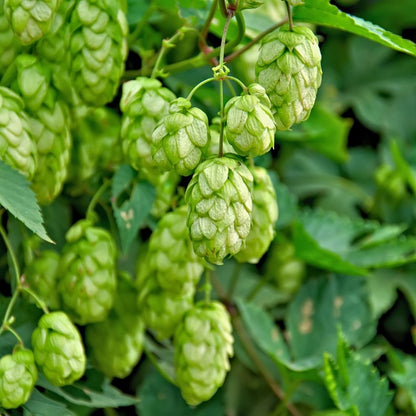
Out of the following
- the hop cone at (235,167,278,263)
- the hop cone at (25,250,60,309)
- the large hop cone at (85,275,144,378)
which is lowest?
the large hop cone at (85,275,144,378)

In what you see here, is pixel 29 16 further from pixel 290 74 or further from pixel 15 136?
pixel 290 74

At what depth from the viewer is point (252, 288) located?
1854 mm

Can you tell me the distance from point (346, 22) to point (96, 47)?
1.20ft

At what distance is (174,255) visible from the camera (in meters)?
1.25

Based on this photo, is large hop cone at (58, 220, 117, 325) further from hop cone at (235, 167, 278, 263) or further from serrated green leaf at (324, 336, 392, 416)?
serrated green leaf at (324, 336, 392, 416)

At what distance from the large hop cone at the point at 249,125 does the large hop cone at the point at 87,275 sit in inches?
15.9

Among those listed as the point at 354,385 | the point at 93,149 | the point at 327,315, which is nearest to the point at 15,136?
the point at 93,149

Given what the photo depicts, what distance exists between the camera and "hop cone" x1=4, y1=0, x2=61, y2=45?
102 cm

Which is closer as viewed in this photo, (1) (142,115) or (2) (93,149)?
(1) (142,115)

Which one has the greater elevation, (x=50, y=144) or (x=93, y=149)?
(x=50, y=144)

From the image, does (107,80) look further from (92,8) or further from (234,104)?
(234,104)

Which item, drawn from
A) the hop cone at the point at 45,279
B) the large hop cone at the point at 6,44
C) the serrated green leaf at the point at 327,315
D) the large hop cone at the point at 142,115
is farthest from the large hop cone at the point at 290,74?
the serrated green leaf at the point at 327,315

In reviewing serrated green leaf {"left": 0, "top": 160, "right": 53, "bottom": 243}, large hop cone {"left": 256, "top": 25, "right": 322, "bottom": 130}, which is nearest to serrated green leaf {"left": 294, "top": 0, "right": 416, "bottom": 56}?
large hop cone {"left": 256, "top": 25, "right": 322, "bottom": 130}

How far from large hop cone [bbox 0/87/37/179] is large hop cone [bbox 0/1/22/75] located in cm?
10
